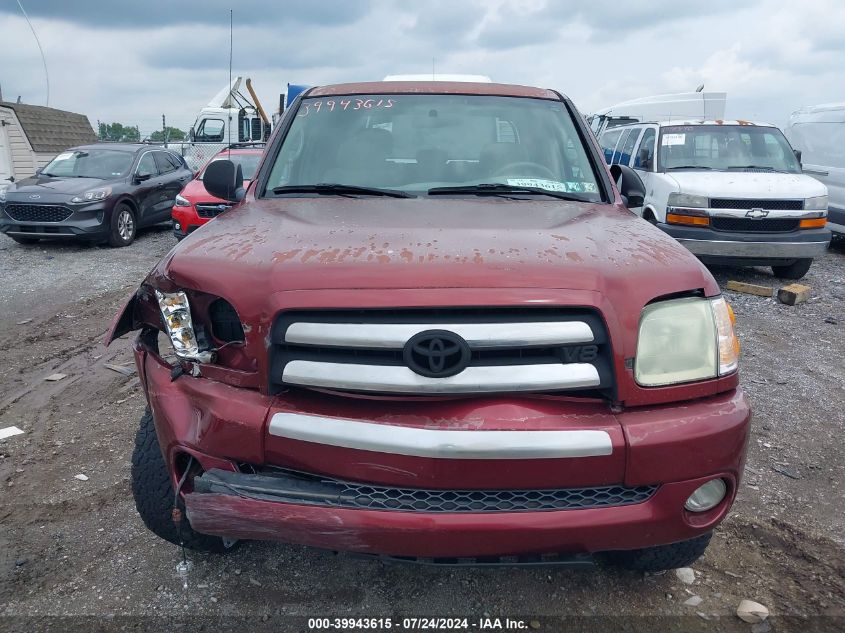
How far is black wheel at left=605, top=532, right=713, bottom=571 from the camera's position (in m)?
2.43

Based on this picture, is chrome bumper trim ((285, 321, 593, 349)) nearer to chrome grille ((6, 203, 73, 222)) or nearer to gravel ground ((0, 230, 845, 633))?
gravel ground ((0, 230, 845, 633))

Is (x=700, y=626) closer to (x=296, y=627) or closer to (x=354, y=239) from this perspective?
(x=296, y=627)

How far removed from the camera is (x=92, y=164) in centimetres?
1142

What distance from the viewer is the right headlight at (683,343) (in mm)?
2029

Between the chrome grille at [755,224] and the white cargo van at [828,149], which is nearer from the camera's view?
the chrome grille at [755,224]

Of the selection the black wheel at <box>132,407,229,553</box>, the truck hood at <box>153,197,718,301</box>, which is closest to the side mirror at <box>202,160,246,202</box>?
the truck hood at <box>153,197,718,301</box>

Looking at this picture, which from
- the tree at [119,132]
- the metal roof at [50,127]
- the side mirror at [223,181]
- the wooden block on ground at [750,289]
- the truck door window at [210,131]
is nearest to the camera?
the side mirror at [223,181]

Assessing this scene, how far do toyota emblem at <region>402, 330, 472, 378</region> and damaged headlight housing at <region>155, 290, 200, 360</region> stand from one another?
75 centimetres

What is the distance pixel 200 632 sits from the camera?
2314 millimetres

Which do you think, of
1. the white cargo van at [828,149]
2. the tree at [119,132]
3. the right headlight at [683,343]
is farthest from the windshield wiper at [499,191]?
the tree at [119,132]

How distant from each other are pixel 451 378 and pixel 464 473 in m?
0.28

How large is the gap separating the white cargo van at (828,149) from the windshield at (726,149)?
2.12 metres

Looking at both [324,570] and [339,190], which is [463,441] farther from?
[339,190]

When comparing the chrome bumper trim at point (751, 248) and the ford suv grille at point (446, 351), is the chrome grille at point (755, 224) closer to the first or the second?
the chrome bumper trim at point (751, 248)
